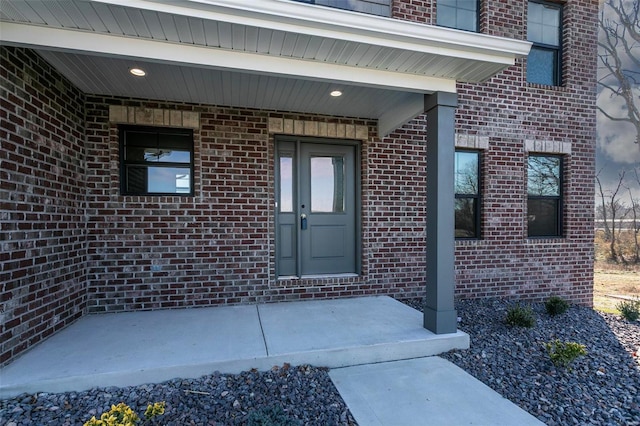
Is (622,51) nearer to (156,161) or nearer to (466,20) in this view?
(466,20)

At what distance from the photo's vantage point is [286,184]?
459cm

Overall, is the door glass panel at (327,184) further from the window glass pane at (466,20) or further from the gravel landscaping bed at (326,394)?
the window glass pane at (466,20)

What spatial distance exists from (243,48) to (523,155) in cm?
476

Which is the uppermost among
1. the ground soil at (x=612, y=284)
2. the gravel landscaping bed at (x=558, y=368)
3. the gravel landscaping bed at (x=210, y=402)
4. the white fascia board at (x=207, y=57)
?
the white fascia board at (x=207, y=57)

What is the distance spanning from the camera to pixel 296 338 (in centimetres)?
315

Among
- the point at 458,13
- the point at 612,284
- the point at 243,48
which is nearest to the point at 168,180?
the point at 243,48

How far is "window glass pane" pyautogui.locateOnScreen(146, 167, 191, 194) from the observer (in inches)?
161

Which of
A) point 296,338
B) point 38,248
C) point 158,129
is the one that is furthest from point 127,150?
point 296,338

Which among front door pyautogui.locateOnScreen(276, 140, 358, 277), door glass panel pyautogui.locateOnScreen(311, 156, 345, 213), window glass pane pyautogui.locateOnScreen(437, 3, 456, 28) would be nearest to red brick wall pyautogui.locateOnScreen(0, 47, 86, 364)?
front door pyautogui.locateOnScreen(276, 140, 358, 277)

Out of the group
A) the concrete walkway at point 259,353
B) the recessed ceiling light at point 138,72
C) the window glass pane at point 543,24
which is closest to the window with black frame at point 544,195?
the window glass pane at point 543,24

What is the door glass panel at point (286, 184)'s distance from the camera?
4.57m

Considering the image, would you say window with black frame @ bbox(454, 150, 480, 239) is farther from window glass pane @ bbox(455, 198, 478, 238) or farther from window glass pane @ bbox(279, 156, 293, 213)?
window glass pane @ bbox(279, 156, 293, 213)

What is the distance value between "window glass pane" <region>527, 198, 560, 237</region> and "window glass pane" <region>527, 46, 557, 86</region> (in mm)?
2059

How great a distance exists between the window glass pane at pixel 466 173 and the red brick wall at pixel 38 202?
5177mm
